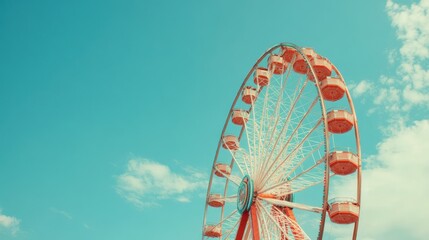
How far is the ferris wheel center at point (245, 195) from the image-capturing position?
64.4 ft

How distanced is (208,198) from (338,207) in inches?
385

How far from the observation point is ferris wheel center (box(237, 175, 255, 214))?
64.4ft

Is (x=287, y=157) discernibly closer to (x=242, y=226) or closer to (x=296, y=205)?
(x=296, y=205)

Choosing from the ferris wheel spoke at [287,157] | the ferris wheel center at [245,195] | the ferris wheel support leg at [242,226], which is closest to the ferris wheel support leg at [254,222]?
the ferris wheel center at [245,195]

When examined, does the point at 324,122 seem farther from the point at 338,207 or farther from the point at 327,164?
the point at 338,207

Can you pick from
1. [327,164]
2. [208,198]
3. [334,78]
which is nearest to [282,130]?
[334,78]

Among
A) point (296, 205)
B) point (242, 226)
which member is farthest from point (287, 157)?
point (242, 226)

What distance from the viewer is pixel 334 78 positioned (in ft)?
65.4

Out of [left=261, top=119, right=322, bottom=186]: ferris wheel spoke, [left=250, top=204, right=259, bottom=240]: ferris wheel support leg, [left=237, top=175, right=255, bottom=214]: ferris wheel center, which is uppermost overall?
[left=261, top=119, right=322, bottom=186]: ferris wheel spoke

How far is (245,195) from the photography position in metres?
20.1

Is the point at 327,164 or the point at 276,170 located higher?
the point at 276,170

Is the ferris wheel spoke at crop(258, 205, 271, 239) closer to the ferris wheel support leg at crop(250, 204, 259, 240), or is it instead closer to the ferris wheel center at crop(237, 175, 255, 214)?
the ferris wheel support leg at crop(250, 204, 259, 240)

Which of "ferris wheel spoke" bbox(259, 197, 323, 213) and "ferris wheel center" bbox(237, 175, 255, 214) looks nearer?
"ferris wheel spoke" bbox(259, 197, 323, 213)

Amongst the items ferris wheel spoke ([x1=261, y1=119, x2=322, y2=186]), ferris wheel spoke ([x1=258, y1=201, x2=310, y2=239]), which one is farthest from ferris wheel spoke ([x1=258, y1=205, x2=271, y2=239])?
ferris wheel spoke ([x1=261, y1=119, x2=322, y2=186])
